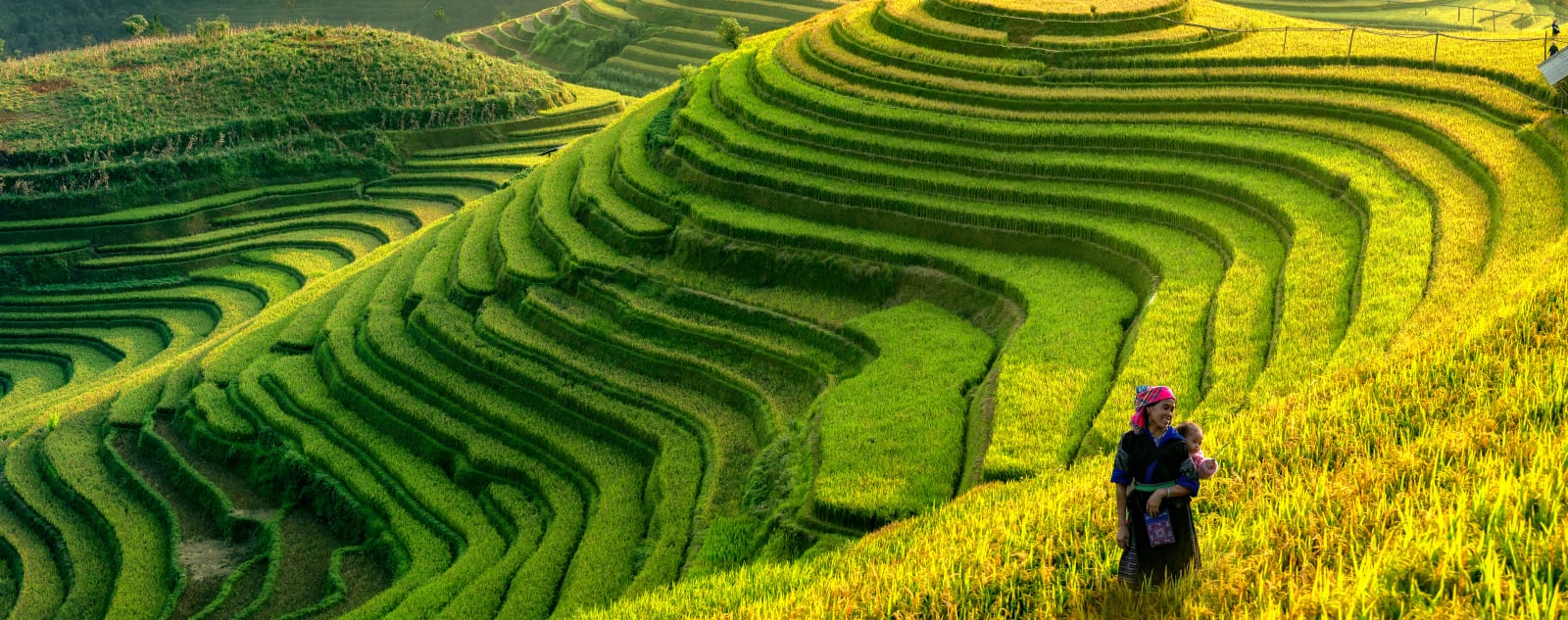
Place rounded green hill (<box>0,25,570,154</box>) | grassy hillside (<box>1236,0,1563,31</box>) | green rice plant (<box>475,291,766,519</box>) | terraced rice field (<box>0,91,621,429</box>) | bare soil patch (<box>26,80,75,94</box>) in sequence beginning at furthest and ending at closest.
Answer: grassy hillside (<box>1236,0,1563,31</box>), bare soil patch (<box>26,80,75,94</box>), rounded green hill (<box>0,25,570,154</box>), terraced rice field (<box>0,91,621,429</box>), green rice plant (<box>475,291,766,519</box>)

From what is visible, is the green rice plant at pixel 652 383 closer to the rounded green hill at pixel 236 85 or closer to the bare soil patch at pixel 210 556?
the bare soil patch at pixel 210 556

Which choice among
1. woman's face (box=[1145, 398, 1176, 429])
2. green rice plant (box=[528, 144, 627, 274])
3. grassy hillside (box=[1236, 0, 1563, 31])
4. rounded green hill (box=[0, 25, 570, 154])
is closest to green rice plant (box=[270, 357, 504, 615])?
green rice plant (box=[528, 144, 627, 274])

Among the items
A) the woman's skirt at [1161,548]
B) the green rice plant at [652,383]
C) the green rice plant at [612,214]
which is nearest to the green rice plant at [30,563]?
the green rice plant at [652,383]

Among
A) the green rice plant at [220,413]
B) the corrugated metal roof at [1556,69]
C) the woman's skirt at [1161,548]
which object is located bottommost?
the green rice plant at [220,413]

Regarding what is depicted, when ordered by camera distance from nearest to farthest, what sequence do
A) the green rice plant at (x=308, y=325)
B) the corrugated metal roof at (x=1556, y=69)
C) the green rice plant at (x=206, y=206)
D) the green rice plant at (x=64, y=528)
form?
the corrugated metal roof at (x=1556, y=69) → the green rice plant at (x=64, y=528) → the green rice plant at (x=308, y=325) → the green rice plant at (x=206, y=206)

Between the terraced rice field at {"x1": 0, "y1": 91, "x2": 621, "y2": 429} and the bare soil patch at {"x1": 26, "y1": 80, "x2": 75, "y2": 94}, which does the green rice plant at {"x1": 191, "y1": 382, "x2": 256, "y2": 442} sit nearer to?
the terraced rice field at {"x1": 0, "y1": 91, "x2": 621, "y2": 429}

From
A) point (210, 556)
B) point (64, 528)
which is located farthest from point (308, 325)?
point (210, 556)
